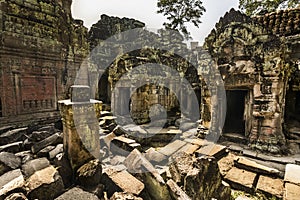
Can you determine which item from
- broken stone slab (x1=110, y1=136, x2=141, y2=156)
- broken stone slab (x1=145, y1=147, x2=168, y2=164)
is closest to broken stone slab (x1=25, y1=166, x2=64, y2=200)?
broken stone slab (x1=110, y1=136, x2=141, y2=156)

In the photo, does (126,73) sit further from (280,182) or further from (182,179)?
(280,182)

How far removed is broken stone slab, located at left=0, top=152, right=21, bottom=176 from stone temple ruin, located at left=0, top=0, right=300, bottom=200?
2cm

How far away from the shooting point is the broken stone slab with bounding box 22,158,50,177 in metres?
3.30

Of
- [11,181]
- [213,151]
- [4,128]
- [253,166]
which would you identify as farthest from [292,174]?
[4,128]

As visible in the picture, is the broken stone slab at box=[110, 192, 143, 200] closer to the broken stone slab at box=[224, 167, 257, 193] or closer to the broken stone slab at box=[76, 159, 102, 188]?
the broken stone slab at box=[76, 159, 102, 188]

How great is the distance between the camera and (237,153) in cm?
559

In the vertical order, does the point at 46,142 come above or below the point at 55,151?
above

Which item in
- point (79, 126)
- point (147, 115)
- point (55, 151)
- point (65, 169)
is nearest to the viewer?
point (65, 169)

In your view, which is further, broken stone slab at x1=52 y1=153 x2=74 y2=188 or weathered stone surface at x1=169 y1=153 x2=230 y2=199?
weathered stone surface at x1=169 y1=153 x2=230 y2=199

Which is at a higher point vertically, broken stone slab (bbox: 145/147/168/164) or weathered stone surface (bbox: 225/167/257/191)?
broken stone slab (bbox: 145/147/168/164)

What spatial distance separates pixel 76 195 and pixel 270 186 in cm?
420

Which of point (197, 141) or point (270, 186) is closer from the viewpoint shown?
point (270, 186)

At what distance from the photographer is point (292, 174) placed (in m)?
4.06

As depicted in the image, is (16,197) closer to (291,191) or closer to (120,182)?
(120,182)
